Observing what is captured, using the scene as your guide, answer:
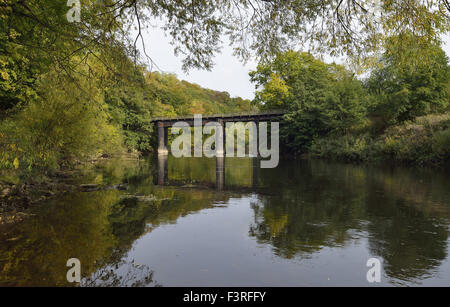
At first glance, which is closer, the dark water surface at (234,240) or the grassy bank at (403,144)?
the dark water surface at (234,240)

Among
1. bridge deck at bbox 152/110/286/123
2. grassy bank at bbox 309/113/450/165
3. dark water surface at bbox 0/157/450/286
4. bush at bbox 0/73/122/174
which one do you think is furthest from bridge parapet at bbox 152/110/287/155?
dark water surface at bbox 0/157/450/286

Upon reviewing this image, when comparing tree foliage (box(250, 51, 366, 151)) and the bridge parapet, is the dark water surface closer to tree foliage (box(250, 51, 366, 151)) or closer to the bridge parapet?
tree foliage (box(250, 51, 366, 151))

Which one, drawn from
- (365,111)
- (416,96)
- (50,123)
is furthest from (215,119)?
(50,123)

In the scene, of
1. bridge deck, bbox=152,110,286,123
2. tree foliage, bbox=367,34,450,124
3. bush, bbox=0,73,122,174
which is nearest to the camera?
bush, bbox=0,73,122,174

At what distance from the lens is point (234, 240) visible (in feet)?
24.2

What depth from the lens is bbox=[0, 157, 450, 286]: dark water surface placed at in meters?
5.28

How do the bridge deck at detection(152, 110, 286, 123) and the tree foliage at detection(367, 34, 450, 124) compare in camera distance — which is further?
the bridge deck at detection(152, 110, 286, 123)

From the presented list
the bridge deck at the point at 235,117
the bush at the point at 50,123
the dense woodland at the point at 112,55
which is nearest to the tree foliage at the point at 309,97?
the bridge deck at the point at 235,117

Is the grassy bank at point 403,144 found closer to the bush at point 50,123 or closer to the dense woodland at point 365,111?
the dense woodland at point 365,111

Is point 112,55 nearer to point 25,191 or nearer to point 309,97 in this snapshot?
point 25,191

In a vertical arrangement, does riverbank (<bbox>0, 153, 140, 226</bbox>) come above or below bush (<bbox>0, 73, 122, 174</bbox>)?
below

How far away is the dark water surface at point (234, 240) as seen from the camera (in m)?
5.28
